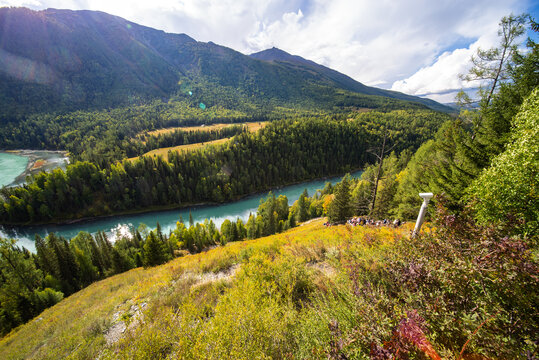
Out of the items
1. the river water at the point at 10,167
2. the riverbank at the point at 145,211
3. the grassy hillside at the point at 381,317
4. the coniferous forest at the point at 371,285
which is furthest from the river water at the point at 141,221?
the grassy hillside at the point at 381,317

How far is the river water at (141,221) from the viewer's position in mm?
58750

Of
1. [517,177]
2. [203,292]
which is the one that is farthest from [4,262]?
[517,177]

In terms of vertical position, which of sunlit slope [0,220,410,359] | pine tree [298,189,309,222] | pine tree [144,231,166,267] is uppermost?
sunlit slope [0,220,410,359]

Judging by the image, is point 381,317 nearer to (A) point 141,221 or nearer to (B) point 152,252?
(B) point 152,252

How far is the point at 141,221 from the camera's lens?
212 ft

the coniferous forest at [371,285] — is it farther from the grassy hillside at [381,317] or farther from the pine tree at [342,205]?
the pine tree at [342,205]

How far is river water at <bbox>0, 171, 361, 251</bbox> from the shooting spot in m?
58.8

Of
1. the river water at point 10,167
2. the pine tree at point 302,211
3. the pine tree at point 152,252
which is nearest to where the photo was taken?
the pine tree at point 152,252

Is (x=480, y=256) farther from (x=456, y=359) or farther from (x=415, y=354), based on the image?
(x=415, y=354)

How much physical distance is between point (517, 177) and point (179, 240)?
5160 centimetres

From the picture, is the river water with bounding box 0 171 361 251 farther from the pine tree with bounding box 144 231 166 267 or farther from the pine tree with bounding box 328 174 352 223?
the pine tree with bounding box 328 174 352 223

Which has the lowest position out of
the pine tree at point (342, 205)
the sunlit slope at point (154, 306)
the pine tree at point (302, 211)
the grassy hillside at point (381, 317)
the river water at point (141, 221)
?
the river water at point (141, 221)

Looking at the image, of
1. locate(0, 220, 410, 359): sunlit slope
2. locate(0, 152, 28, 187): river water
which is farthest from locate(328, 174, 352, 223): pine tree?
locate(0, 152, 28, 187): river water

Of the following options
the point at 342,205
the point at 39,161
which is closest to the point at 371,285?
the point at 342,205
